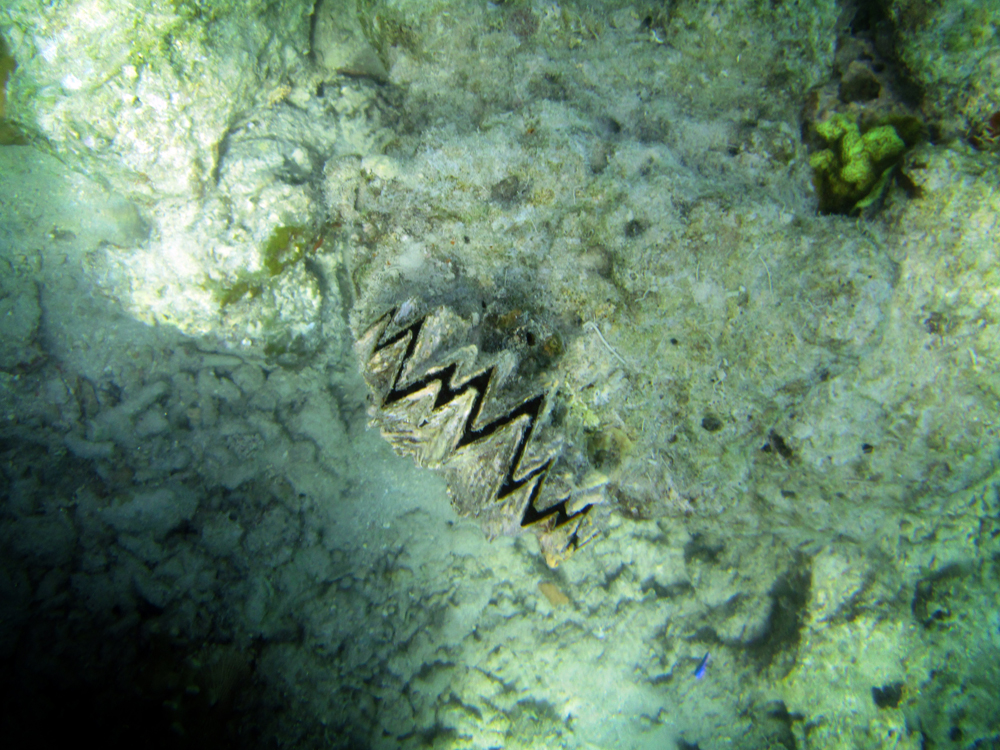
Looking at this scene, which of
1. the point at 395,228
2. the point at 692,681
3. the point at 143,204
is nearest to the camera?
the point at 395,228

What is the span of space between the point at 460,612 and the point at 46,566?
3090mm

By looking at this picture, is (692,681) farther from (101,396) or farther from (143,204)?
Answer: (143,204)

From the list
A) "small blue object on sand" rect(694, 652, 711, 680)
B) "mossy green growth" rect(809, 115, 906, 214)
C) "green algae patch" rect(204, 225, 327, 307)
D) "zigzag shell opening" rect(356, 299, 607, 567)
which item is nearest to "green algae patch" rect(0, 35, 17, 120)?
"green algae patch" rect(204, 225, 327, 307)

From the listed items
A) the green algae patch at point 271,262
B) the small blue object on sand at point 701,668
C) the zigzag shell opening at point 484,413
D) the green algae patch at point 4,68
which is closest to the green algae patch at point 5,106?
the green algae patch at point 4,68

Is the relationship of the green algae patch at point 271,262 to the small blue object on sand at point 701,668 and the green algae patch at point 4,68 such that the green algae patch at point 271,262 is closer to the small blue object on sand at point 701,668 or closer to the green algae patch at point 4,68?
the green algae patch at point 4,68

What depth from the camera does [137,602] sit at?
3.29 meters

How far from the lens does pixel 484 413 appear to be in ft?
8.25

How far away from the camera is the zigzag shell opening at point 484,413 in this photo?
252cm

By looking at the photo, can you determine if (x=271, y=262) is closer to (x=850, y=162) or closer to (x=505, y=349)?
(x=505, y=349)

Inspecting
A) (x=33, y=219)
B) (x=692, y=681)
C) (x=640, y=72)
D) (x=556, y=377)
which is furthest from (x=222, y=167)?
(x=692, y=681)

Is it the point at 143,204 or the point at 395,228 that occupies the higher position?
the point at 395,228

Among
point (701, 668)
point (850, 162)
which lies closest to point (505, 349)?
point (850, 162)

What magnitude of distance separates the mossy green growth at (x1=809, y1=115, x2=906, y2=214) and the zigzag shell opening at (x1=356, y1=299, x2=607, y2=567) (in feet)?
7.32

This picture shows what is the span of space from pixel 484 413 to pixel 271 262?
2.11 m
